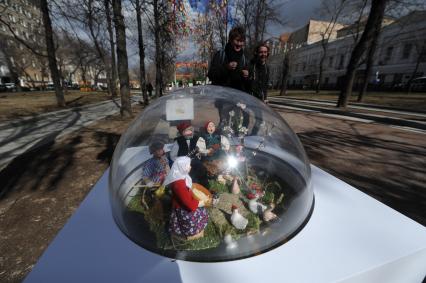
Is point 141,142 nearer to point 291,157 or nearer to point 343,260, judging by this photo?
point 291,157

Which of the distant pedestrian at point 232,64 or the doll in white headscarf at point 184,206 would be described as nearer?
the doll in white headscarf at point 184,206

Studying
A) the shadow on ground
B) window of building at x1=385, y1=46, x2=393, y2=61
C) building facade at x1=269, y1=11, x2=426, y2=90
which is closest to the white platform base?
the shadow on ground

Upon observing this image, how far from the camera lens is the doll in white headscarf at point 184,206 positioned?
157cm

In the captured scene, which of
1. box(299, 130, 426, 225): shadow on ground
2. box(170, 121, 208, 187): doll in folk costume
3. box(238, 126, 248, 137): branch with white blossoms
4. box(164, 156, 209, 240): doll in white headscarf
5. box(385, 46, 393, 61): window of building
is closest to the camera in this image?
box(164, 156, 209, 240): doll in white headscarf

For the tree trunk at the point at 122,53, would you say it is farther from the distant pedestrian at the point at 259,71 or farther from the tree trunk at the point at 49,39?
the distant pedestrian at the point at 259,71

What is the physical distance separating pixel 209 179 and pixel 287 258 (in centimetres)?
86

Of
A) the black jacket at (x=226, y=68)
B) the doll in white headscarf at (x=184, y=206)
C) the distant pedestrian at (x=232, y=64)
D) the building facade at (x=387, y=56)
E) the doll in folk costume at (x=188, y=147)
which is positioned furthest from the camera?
the building facade at (x=387, y=56)

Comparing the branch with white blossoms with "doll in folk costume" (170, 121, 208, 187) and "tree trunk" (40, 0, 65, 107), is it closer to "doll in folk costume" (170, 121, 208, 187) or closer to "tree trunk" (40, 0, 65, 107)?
"doll in folk costume" (170, 121, 208, 187)

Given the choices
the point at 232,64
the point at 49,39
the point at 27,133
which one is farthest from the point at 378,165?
the point at 49,39

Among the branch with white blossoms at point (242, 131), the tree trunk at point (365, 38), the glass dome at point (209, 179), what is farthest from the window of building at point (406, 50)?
the branch with white blossoms at point (242, 131)

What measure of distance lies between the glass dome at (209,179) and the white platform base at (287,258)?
0.10m

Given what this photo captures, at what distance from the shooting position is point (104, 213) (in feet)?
6.45

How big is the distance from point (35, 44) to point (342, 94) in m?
42.4

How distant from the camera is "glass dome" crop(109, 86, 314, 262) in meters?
1.62
